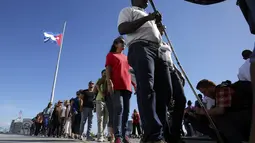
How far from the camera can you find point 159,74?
8.73ft

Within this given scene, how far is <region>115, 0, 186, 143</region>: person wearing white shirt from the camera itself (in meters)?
2.22

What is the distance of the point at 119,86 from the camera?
157 inches

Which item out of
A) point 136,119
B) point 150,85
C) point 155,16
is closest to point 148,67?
point 150,85

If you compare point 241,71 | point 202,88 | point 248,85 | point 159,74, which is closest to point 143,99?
point 159,74

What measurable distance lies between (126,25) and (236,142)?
181 cm

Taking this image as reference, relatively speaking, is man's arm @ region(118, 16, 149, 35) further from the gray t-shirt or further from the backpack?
the backpack

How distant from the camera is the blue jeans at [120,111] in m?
3.80

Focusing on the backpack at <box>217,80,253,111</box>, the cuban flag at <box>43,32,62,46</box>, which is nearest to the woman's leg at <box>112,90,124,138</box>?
the backpack at <box>217,80,253,111</box>

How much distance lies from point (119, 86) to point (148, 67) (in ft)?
5.48

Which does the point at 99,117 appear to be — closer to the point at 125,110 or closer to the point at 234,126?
the point at 125,110

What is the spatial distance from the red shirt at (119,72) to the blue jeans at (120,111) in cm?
11

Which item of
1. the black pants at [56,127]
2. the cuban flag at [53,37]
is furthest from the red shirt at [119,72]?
the cuban flag at [53,37]

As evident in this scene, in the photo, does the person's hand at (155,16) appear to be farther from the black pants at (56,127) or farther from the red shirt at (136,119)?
the red shirt at (136,119)

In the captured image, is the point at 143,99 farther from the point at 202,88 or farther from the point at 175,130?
the point at 202,88
